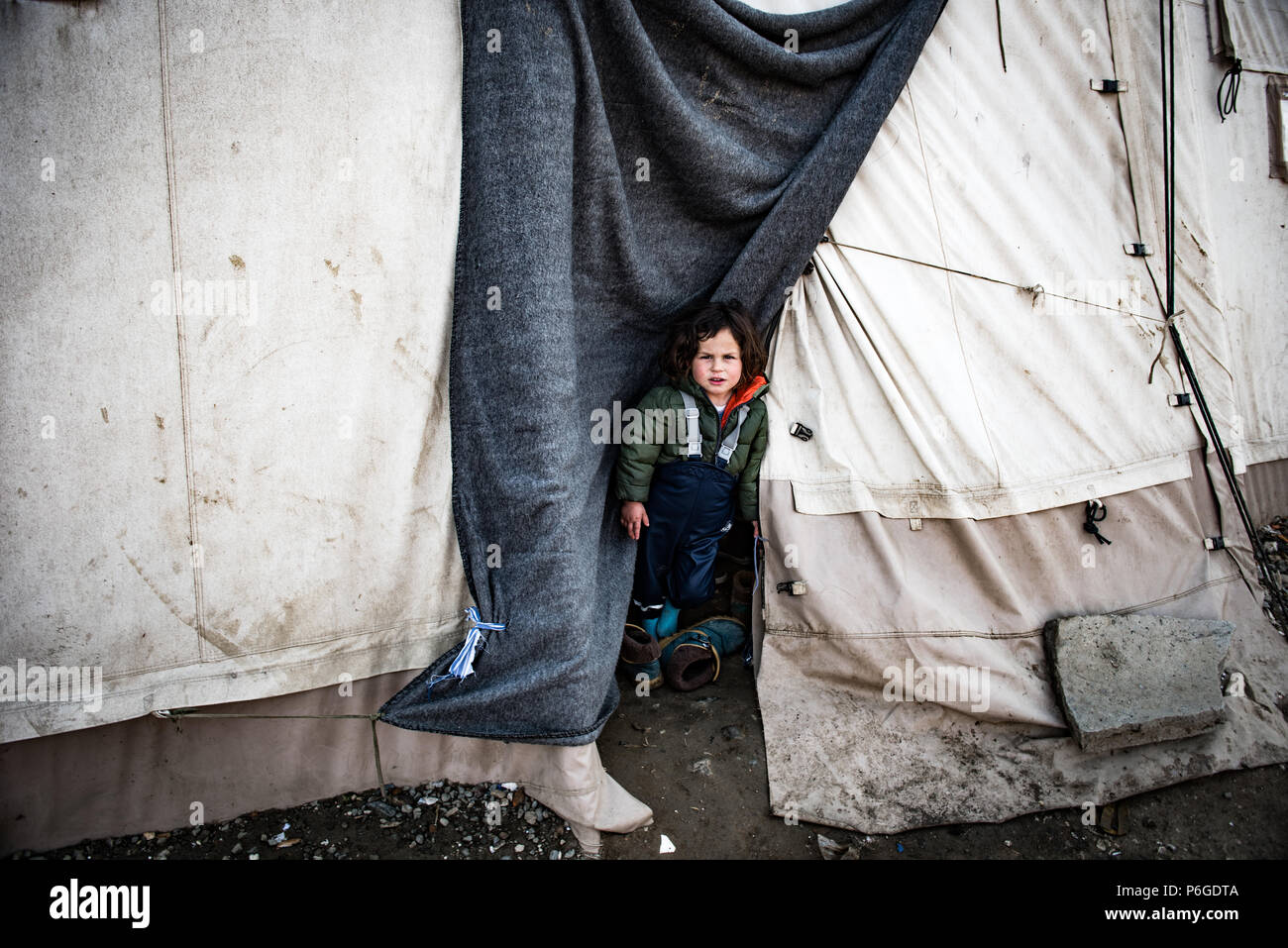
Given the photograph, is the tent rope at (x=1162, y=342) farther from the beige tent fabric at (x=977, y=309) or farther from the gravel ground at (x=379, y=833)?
the gravel ground at (x=379, y=833)

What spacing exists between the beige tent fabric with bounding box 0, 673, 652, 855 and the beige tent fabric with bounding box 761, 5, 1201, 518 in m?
1.18

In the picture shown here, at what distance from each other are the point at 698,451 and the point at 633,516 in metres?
0.31

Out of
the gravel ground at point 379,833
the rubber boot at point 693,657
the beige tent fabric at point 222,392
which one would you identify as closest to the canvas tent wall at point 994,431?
the rubber boot at point 693,657

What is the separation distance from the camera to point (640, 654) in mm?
2615

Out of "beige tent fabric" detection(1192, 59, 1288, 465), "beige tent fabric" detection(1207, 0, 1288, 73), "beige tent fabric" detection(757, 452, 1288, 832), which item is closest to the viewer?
"beige tent fabric" detection(757, 452, 1288, 832)

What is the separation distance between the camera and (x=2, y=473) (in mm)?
1818

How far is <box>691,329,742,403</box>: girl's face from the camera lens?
241 centimetres

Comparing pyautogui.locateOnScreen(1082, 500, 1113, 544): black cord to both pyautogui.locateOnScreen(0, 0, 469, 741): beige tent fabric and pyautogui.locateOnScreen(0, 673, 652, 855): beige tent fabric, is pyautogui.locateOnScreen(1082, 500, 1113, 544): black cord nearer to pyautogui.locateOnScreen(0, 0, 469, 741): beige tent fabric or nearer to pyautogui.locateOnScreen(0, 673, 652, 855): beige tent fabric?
pyautogui.locateOnScreen(0, 673, 652, 855): beige tent fabric

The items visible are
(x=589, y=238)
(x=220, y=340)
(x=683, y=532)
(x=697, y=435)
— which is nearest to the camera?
(x=220, y=340)

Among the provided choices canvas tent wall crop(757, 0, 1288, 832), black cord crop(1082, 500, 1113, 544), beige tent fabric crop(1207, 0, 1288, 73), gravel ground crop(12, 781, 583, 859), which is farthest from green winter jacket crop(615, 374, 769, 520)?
beige tent fabric crop(1207, 0, 1288, 73)

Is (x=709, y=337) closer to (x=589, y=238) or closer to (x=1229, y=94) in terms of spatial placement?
(x=589, y=238)

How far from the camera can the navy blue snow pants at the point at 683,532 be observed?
8.45 feet

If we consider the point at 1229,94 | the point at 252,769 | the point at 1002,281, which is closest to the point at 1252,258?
the point at 1229,94
